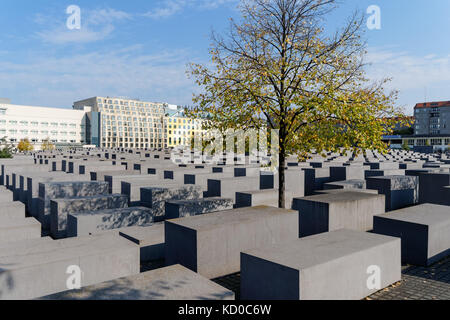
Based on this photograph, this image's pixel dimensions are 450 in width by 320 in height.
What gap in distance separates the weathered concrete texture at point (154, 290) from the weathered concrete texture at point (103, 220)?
5.03m

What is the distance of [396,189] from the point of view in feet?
42.5

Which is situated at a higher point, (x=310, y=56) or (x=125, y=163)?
(x=310, y=56)

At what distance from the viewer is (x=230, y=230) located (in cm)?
699

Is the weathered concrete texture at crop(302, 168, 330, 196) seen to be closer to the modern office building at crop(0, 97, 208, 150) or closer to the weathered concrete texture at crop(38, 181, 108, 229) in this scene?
the weathered concrete texture at crop(38, 181, 108, 229)

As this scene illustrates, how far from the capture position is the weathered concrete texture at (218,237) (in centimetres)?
662

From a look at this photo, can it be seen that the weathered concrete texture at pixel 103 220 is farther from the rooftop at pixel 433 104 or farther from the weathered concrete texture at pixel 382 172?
the rooftop at pixel 433 104

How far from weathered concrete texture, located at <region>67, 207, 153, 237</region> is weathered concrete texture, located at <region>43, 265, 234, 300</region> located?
5.03 metres

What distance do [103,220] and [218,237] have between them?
426cm

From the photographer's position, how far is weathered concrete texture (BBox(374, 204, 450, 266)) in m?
7.11

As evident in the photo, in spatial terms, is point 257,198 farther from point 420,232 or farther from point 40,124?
point 40,124

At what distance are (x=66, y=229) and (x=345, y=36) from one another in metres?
10.0

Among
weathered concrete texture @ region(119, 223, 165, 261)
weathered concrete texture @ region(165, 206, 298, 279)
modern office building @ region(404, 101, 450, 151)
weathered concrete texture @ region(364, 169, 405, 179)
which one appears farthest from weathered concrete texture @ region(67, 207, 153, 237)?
modern office building @ region(404, 101, 450, 151)
